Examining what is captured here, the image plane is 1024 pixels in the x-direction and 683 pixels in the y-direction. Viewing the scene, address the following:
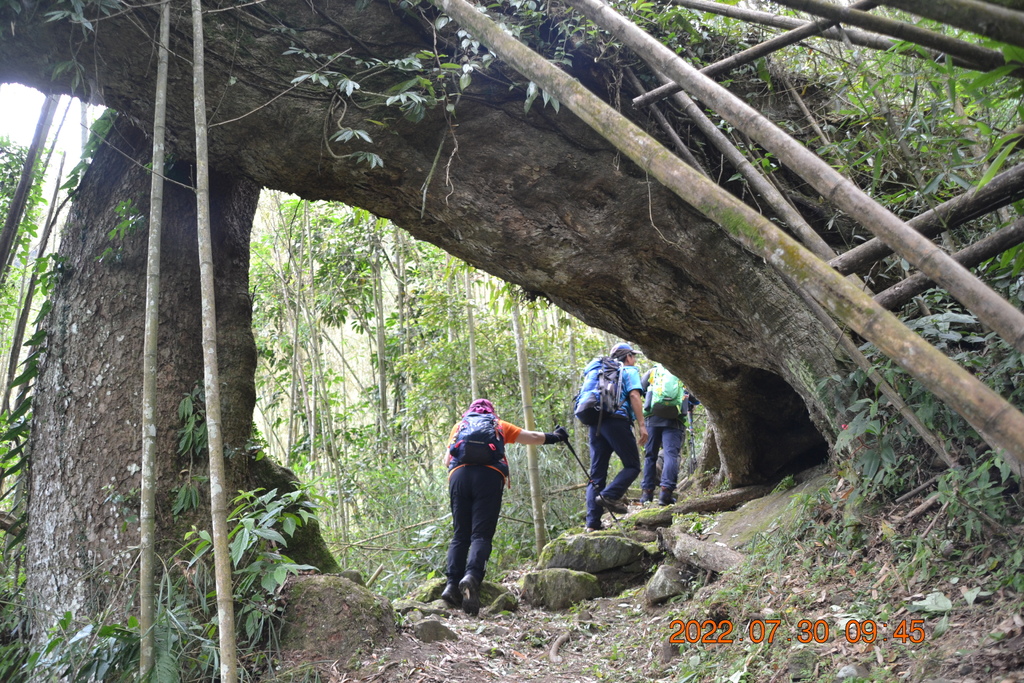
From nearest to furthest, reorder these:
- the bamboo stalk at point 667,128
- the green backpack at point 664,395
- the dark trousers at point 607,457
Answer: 1. the bamboo stalk at point 667,128
2. the dark trousers at point 607,457
3. the green backpack at point 664,395

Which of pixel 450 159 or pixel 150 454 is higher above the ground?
pixel 450 159

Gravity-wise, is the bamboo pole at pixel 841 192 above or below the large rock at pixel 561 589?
above

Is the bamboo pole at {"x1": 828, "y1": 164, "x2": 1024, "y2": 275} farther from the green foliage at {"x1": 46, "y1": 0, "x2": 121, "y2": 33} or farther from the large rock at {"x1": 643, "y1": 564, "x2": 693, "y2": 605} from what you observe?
the green foliage at {"x1": 46, "y1": 0, "x2": 121, "y2": 33}

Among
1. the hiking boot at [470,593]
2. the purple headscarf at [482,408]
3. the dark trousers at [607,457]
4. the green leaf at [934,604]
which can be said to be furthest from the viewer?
the dark trousers at [607,457]

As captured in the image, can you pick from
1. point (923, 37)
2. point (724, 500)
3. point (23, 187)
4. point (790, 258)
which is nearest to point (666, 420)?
point (724, 500)

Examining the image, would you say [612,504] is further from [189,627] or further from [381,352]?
[381,352]

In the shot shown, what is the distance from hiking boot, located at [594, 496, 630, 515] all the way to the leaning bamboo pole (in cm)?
425

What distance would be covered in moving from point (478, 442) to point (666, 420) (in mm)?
2926

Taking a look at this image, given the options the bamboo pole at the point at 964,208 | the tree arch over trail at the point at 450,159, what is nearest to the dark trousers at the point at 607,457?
the tree arch over trail at the point at 450,159

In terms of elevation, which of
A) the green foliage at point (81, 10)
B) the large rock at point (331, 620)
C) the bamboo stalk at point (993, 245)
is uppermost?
the green foliage at point (81, 10)

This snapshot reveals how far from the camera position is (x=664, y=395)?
7.22 meters
